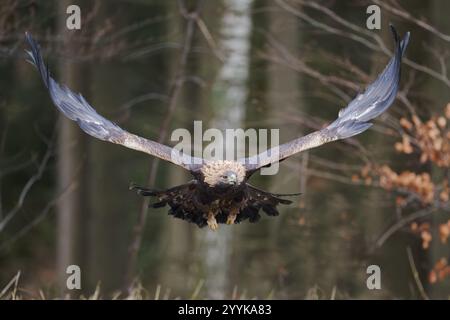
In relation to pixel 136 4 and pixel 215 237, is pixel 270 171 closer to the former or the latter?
pixel 215 237

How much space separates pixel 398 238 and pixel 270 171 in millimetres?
2094

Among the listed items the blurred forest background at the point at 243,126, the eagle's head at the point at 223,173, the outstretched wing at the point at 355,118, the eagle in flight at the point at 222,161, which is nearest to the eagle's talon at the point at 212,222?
the eagle in flight at the point at 222,161

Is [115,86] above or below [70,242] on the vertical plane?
above

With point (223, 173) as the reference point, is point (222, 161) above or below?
above

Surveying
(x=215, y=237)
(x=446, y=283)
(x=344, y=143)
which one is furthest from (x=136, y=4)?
(x=446, y=283)

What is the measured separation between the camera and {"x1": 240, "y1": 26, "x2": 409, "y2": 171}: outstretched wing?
22.8 feet

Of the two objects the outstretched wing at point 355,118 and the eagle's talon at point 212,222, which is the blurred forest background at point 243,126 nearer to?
the outstretched wing at point 355,118

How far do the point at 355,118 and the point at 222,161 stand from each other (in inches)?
37.8

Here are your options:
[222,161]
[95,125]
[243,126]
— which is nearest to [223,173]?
[222,161]

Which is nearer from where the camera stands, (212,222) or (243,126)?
(212,222)

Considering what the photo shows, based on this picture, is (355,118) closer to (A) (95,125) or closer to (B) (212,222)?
(B) (212,222)

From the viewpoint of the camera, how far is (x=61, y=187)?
40.0 feet

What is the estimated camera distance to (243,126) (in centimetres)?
1266
